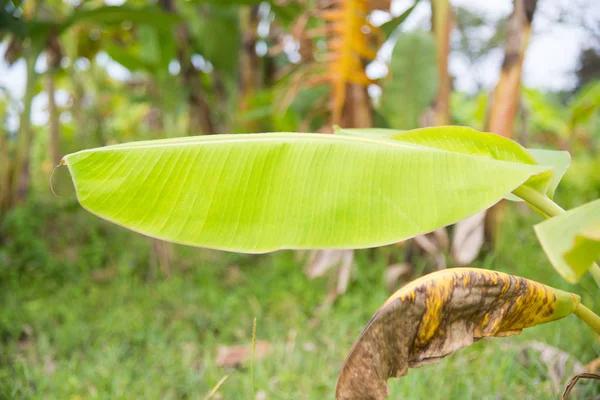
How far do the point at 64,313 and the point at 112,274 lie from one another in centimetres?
58

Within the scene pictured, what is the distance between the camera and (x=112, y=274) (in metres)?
2.27

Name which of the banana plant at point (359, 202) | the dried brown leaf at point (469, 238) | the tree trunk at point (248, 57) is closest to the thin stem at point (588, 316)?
the banana plant at point (359, 202)

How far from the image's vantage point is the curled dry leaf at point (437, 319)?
57 centimetres

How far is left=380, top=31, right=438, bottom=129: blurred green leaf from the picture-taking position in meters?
1.75

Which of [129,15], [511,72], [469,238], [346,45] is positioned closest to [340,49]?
[346,45]

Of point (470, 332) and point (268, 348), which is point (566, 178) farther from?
point (470, 332)

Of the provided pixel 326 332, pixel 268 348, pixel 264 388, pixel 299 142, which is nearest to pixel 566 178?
pixel 326 332

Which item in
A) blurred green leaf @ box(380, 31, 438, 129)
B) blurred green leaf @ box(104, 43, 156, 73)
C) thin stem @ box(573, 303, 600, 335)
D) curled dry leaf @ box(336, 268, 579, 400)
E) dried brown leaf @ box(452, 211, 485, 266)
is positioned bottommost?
dried brown leaf @ box(452, 211, 485, 266)

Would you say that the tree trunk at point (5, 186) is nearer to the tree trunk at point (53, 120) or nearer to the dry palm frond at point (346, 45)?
the tree trunk at point (53, 120)

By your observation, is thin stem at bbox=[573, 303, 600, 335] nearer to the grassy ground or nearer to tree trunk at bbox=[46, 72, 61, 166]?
the grassy ground

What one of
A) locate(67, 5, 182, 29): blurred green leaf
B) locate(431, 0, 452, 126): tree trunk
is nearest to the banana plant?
locate(431, 0, 452, 126): tree trunk

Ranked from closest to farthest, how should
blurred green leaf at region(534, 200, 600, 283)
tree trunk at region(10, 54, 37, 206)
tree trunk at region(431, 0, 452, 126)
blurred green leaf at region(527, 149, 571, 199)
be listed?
blurred green leaf at region(534, 200, 600, 283), blurred green leaf at region(527, 149, 571, 199), tree trunk at region(431, 0, 452, 126), tree trunk at region(10, 54, 37, 206)

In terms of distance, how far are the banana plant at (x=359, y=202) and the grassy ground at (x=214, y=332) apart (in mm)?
254

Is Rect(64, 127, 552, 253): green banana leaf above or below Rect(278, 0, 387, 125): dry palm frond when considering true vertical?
below
